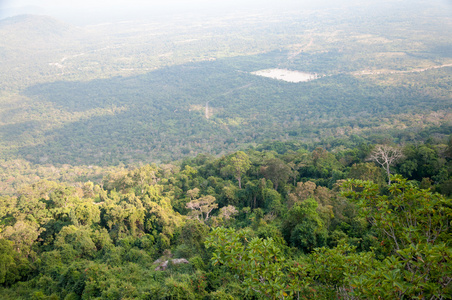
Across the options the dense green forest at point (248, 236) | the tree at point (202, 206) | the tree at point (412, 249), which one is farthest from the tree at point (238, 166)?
the tree at point (412, 249)

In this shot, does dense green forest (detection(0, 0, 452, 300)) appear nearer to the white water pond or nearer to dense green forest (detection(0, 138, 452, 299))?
Result: dense green forest (detection(0, 138, 452, 299))

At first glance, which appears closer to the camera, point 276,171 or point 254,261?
point 254,261

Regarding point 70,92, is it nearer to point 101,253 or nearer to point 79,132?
point 79,132

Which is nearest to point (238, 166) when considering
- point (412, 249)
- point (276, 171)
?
point (276, 171)

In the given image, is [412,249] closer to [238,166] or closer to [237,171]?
[238,166]

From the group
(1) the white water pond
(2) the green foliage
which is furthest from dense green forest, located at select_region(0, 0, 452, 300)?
(1) the white water pond

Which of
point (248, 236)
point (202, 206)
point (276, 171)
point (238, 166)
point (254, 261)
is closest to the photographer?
point (254, 261)

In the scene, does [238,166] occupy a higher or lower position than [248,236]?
lower
